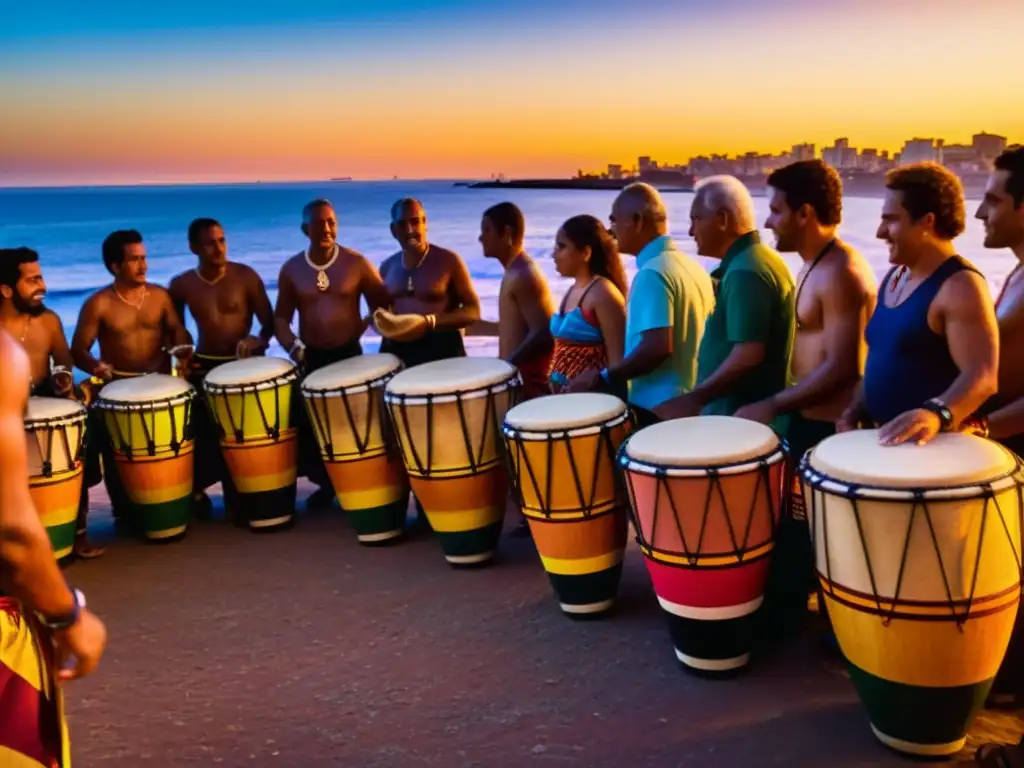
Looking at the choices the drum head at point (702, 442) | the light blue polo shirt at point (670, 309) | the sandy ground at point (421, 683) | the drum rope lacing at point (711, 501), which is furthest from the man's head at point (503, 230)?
the drum rope lacing at point (711, 501)

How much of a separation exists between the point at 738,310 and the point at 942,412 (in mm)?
784

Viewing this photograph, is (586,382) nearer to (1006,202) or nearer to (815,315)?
(815,315)

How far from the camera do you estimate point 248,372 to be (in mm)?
4609

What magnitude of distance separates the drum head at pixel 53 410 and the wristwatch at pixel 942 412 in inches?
131

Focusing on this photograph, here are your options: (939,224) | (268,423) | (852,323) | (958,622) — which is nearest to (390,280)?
(268,423)

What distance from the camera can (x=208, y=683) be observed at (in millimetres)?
3266

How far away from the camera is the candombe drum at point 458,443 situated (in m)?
3.91

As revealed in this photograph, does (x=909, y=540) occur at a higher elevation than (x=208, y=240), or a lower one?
lower

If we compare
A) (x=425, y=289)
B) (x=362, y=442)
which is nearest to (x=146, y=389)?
(x=362, y=442)

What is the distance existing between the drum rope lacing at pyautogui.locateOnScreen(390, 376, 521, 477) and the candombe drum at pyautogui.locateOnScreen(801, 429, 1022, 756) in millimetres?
1577

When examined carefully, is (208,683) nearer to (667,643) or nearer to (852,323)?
(667,643)

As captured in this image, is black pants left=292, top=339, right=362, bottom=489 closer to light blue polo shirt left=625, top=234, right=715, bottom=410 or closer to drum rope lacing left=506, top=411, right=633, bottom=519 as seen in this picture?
drum rope lacing left=506, top=411, right=633, bottom=519

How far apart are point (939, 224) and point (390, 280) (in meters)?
2.83

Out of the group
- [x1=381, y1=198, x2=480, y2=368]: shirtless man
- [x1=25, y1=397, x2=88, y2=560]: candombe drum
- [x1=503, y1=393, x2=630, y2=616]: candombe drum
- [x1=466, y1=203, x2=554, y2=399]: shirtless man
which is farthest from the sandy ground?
[x1=381, y1=198, x2=480, y2=368]: shirtless man
